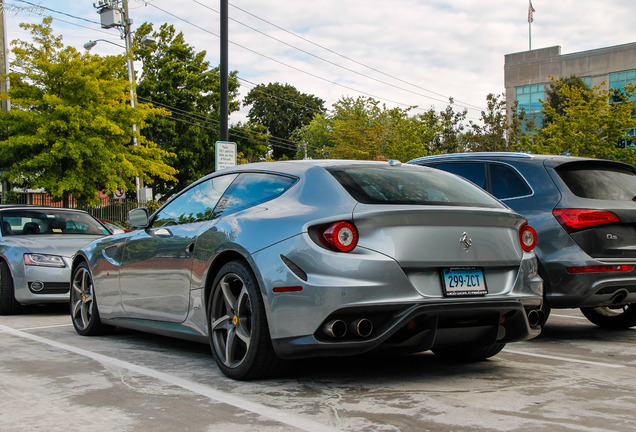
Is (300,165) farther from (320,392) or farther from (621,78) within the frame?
(621,78)

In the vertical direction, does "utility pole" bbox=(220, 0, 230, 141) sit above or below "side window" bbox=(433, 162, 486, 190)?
above

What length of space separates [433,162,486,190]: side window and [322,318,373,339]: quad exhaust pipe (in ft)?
12.5

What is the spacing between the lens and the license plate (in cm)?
454

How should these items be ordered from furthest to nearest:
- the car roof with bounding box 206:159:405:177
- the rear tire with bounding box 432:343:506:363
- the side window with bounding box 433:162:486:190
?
the side window with bounding box 433:162:486:190, the rear tire with bounding box 432:343:506:363, the car roof with bounding box 206:159:405:177

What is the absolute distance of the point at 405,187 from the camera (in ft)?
16.4

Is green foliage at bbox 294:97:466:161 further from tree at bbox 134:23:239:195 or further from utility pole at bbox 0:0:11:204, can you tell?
utility pole at bbox 0:0:11:204

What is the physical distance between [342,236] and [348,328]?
54cm

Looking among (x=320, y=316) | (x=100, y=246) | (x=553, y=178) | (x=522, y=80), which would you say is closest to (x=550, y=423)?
(x=320, y=316)

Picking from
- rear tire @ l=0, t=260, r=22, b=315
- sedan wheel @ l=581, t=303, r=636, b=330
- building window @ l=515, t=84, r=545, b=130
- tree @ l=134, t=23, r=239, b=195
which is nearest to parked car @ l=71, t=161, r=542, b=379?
sedan wheel @ l=581, t=303, r=636, b=330

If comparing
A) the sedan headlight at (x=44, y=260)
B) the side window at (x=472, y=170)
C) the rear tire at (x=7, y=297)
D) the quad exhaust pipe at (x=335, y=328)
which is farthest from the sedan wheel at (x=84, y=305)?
the side window at (x=472, y=170)

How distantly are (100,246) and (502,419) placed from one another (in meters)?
4.56

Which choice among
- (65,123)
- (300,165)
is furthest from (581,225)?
(65,123)

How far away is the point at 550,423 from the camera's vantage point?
12.3ft

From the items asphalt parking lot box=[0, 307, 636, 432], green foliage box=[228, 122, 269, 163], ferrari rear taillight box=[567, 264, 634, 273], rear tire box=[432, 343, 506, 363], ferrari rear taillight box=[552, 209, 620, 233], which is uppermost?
green foliage box=[228, 122, 269, 163]
